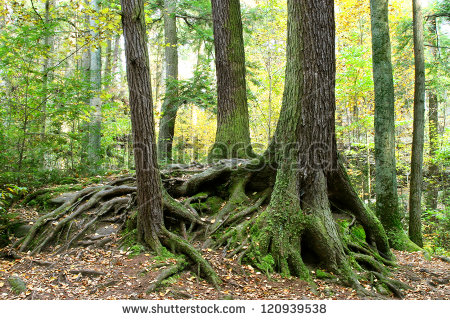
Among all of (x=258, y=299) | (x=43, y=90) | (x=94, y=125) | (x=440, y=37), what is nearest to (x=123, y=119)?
(x=94, y=125)

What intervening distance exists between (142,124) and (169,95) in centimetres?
581

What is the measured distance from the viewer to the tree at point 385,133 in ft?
23.7

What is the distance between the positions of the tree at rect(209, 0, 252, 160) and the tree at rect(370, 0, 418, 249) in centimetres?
333

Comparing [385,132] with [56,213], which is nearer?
[56,213]

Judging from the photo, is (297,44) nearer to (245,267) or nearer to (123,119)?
(245,267)

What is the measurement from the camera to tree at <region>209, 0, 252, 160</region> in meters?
7.70

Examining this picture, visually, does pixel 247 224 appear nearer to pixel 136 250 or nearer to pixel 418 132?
pixel 136 250

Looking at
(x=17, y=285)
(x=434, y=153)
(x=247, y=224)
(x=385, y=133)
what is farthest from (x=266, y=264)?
(x=434, y=153)

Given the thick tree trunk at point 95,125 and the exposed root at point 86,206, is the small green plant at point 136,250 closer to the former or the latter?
the exposed root at point 86,206

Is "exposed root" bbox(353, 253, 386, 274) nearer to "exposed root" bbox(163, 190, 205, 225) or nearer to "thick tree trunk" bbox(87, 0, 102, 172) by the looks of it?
"exposed root" bbox(163, 190, 205, 225)

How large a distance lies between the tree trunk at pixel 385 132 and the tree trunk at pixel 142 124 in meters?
5.56

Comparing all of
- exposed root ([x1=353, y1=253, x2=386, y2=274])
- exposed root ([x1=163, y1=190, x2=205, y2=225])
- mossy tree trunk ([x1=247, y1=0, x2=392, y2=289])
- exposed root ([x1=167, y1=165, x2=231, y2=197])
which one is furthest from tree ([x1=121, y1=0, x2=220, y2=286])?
exposed root ([x1=353, y1=253, x2=386, y2=274])

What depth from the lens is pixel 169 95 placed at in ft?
32.9

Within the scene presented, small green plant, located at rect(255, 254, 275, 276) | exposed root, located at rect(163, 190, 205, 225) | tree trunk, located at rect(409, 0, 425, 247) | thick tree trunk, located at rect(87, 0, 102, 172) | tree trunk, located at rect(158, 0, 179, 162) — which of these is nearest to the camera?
small green plant, located at rect(255, 254, 275, 276)
